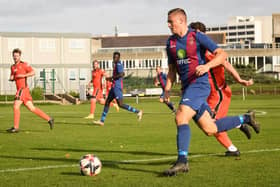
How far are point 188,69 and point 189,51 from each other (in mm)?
244

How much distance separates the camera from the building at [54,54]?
7806 cm

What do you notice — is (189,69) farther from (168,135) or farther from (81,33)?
(81,33)

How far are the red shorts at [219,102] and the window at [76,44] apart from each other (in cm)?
7107

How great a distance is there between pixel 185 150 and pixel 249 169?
997 mm

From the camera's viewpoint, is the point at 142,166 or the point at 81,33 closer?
the point at 142,166

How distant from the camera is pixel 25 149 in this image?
13727 mm

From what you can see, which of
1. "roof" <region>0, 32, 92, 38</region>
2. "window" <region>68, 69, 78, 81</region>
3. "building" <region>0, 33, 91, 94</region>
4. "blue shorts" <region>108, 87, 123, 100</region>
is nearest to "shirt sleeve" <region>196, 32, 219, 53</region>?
"blue shorts" <region>108, 87, 123, 100</region>

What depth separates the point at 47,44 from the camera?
81.2 metres

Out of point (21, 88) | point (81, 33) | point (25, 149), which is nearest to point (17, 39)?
point (81, 33)

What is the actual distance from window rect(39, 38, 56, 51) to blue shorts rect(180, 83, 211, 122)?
71.8 meters

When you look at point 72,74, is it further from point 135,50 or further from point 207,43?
point 207,43

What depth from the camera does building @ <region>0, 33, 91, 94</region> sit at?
256 feet

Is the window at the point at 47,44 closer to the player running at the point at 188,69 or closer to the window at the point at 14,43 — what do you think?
the window at the point at 14,43

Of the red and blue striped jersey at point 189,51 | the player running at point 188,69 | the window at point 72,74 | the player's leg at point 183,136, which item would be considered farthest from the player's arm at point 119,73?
the window at point 72,74
